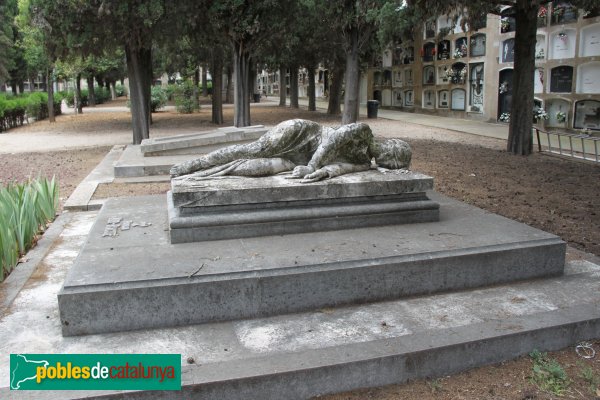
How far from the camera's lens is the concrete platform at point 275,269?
3314 millimetres

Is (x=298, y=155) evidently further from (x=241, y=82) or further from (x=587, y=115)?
(x=587, y=115)

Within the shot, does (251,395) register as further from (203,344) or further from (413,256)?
(413,256)

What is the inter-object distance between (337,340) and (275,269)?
634mm

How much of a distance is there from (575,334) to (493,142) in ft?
39.6

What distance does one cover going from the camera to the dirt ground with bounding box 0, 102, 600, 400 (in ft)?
9.96

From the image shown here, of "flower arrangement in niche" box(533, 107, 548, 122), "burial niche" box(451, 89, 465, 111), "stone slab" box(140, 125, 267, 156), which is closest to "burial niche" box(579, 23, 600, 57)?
"flower arrangement in niche" box(533, 107, 548, 122)

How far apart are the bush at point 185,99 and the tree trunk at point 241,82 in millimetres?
11314

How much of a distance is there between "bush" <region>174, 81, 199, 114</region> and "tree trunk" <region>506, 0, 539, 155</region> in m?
18.3

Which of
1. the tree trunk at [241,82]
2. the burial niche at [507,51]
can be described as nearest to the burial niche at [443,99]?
the burial niche at [507,51]

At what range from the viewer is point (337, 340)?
326 cm

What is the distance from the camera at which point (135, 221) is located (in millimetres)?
4699

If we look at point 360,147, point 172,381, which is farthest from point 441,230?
point 172,381

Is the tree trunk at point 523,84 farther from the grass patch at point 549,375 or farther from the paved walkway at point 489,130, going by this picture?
the grass patch at point 549,375

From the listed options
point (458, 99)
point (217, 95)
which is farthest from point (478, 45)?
point (217, 95)
